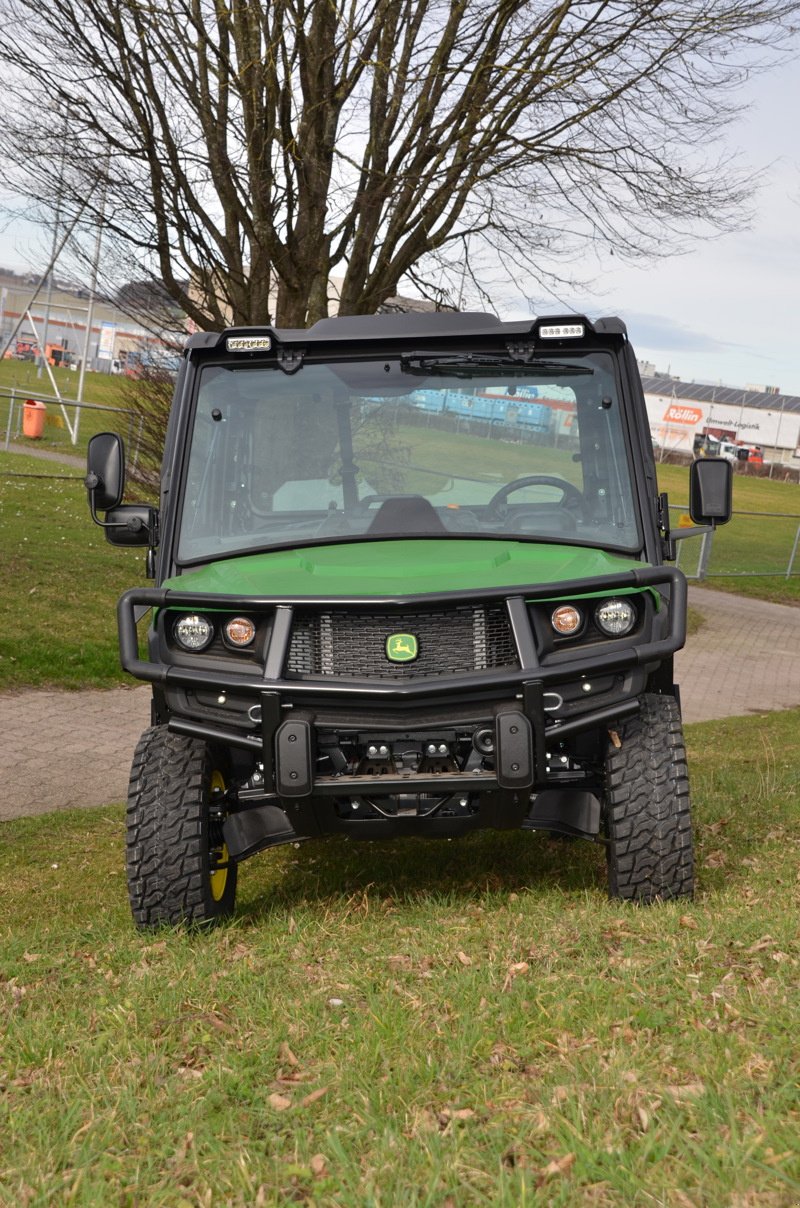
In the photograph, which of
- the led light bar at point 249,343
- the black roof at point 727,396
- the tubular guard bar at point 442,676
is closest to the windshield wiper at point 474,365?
the led light bar at point 249,343

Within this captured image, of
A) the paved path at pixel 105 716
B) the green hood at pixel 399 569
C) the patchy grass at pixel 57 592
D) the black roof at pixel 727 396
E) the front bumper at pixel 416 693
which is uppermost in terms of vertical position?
the black roof at pixel 727 396

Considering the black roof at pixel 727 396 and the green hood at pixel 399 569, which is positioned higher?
the black roof at pixel 727 396

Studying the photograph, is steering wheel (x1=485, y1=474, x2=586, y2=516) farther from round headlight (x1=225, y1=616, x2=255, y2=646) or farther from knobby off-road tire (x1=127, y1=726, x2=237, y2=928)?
knobby off-road tire (x1=127, y1=726, x2=237, y2=928)

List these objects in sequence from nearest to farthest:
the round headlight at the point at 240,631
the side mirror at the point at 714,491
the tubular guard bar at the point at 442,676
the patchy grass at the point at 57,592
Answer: the tubular guard bar at the point at 442,676
the round headlight at the point at 240,631
the side mirror at the point at 714,491
the patchy grass at the point at 57,592

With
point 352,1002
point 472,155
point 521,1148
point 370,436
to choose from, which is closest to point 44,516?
point 472,155

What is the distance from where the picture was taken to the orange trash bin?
34031 mm

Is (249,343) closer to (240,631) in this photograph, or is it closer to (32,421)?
(240,631)

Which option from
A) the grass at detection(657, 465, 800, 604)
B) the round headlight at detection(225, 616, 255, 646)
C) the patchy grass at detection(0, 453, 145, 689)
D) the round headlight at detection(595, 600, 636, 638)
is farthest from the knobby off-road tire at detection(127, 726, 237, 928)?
the grass at detection(657, 465, 800, 604)

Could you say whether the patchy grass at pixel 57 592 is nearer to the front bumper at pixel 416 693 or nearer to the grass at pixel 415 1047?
the grass at pixel 415 1047

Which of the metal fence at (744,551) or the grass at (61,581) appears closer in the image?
the grass at (61,581)

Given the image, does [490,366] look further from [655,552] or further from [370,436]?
[655,552]

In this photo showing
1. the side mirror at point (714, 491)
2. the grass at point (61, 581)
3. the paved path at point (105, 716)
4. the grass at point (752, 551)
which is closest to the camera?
the side mirror at point (714, 491)

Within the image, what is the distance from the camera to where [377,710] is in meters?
4.77

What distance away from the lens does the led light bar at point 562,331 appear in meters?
5.54
